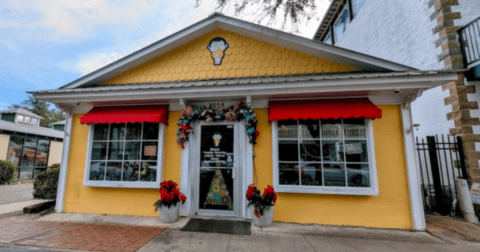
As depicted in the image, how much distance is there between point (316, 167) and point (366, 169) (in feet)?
3.28

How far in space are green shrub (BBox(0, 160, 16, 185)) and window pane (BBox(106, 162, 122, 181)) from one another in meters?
10.9

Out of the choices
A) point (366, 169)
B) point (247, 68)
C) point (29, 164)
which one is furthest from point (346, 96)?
point (29, 164)

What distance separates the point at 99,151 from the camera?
5.31 meters

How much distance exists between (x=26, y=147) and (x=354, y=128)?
18285 mm

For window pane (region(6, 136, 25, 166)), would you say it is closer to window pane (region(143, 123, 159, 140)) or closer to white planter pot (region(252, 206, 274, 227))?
window pane (region(143, 123, 159, 140))

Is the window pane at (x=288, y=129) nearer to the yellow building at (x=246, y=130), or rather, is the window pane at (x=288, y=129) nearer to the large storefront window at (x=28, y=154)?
the yellow building at (x=246, y=130)

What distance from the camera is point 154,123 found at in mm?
5219

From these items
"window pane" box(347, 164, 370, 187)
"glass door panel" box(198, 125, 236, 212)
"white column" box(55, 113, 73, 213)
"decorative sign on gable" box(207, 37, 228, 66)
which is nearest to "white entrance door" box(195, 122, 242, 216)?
"glass door panel" box(198, 125, 236, 212)

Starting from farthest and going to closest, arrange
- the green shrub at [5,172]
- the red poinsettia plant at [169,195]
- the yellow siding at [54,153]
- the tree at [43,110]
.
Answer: the tree at [43,110] < the yellow siding at [54,153] < the green shrub at [5,172] < the red poinsettia plant at [169,195]

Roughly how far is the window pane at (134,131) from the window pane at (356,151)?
4851 millimetres

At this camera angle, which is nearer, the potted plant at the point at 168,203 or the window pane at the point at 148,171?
the potted plant at the point at 168,203

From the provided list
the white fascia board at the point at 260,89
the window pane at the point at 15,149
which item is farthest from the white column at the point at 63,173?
the window pane at the point at 15,149

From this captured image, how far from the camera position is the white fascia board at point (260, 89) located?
3984 millimetres

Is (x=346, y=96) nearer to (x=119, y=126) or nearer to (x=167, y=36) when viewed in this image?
(x=167, y=36)
